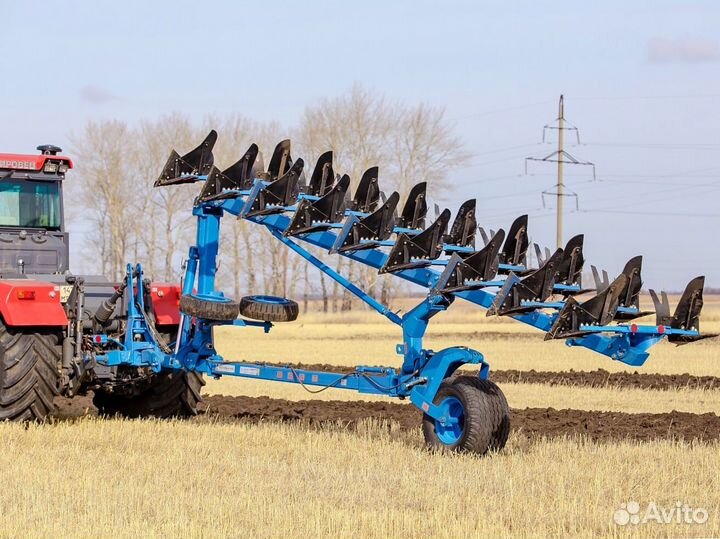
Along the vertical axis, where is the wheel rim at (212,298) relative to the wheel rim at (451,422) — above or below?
above

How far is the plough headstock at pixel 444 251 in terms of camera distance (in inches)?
Answer: 365

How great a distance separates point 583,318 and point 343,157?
164 ft

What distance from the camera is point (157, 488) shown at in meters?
8.08

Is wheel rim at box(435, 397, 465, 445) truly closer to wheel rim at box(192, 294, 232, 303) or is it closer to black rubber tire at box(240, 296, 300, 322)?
black rubber tire at box(240, 296, 300, 322)

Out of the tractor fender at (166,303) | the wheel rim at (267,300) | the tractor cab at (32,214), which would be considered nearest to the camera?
the wheel rim at (267,300)

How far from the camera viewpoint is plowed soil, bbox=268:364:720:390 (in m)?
18.5

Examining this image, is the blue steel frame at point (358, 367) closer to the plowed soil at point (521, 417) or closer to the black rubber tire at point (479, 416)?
the black rubber tire at point (479, 416)

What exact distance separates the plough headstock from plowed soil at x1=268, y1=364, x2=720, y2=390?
8.46 m

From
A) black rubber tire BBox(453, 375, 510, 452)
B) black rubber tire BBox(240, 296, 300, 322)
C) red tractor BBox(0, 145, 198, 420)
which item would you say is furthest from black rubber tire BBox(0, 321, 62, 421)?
black rubber tire BBox(453, 375, 510, 452)

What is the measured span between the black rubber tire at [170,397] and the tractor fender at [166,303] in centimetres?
63

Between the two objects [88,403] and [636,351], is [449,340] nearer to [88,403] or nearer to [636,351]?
[88,403]

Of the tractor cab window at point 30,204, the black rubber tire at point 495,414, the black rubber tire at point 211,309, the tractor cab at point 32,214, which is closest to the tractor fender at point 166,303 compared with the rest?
the black rubber tire at point 211,309

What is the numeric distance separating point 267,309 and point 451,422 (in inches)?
86.5

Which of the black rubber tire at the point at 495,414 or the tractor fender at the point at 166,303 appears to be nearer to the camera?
the black rubber tire at the point at 495,414
